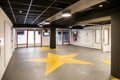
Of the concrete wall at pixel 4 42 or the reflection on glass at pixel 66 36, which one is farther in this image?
the reflection on glass at pixel 66 36

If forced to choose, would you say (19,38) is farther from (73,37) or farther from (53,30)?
(73,37)

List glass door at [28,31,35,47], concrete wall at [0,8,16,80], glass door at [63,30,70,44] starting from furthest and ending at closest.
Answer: glass door at [63,30,70,44] < glass door at [28,31,35,47] < concrete wall at [0,8,16,80]

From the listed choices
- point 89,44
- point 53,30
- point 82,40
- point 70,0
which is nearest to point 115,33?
point 70,0

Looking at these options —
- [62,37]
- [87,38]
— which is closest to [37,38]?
[62,37]

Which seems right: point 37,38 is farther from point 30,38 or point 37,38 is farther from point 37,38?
point 30,38

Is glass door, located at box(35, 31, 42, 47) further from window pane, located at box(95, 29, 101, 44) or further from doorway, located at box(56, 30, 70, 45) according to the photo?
window pane, located at box(95, 29, 101, 44)

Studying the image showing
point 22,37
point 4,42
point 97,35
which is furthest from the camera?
point 22,37

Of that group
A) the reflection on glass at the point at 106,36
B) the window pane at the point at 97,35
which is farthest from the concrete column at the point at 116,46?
the window pane at the point at 97,35

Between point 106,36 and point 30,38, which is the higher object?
point 106,36

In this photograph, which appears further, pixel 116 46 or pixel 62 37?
pixel 62 37

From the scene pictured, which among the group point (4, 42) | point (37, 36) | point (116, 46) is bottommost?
point (116, 46)

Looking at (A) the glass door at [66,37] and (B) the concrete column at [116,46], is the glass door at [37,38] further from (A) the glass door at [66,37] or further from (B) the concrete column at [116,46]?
(B) the concrete column at [116,46]

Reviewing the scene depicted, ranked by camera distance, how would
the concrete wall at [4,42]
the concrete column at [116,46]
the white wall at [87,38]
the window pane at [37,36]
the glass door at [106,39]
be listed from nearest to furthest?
the concrete wall at [4,42] < the concrete column at [116,46] < the glass door at [106,39] < the white wall at [87,38] < the window pane at [37,36]

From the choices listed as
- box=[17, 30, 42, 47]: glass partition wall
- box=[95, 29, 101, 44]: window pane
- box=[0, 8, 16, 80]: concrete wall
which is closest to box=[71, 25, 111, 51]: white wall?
box=[95, 29, 101, 44]: window pane
